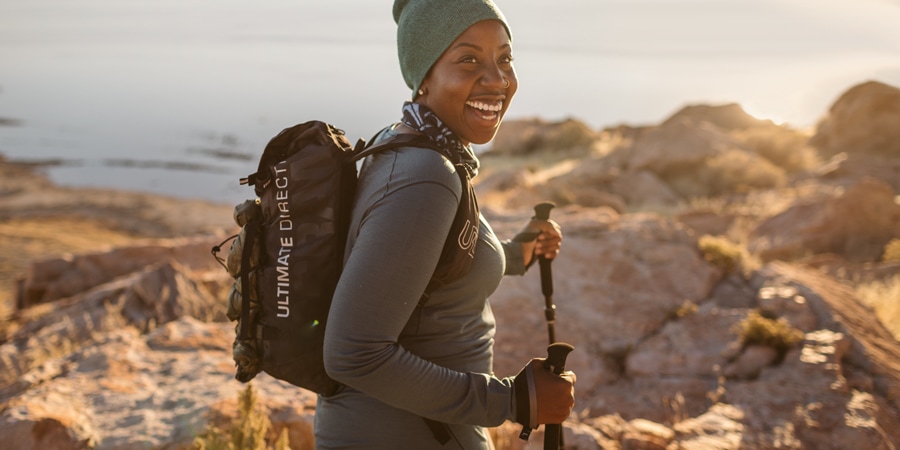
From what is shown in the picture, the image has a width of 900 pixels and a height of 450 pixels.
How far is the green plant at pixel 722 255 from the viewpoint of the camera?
659 centimetres

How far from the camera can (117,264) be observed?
10.8m

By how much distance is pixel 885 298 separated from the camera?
24.0 ft

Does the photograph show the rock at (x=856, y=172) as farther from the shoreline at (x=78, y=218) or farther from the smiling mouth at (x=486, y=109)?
the shoreline at (x=78, y=218)

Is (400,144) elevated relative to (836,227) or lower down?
elevated

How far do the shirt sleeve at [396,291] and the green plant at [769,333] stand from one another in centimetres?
411

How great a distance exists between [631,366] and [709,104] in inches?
1401

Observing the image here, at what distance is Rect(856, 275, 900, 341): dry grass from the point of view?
6552 mm

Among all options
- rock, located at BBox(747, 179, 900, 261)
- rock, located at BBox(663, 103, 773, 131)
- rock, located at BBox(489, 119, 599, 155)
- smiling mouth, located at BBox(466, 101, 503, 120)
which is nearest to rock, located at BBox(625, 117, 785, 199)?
rock, located at BBox(747, 179, 900, 261)

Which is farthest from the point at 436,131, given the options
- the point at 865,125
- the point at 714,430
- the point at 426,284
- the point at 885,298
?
the point at 865,125

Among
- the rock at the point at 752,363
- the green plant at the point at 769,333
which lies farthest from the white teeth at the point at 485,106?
the green plant at the point at 769,333

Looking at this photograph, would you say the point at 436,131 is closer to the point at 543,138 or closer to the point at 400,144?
the point at 400,144

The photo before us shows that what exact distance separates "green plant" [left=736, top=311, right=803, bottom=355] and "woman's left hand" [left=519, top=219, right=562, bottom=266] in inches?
114

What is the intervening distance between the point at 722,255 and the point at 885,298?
2.30m

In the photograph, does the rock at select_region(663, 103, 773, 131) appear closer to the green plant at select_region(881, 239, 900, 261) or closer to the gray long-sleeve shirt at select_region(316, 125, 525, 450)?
the green plant at select_region(881, 239, 900, 261)
